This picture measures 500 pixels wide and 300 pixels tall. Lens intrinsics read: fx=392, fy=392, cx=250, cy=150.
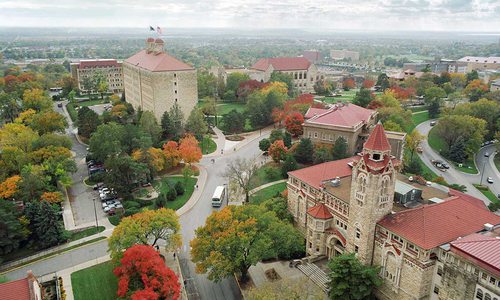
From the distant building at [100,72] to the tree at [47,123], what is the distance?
67.8 m

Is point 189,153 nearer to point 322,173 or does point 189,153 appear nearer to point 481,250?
point 322,173

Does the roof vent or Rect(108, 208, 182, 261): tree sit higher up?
the roof vent

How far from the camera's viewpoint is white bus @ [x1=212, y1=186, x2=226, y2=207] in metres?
58.5

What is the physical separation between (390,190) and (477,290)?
36.7 feet

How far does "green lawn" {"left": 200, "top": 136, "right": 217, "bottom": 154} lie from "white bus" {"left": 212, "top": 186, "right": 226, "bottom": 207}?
2197 centimetres

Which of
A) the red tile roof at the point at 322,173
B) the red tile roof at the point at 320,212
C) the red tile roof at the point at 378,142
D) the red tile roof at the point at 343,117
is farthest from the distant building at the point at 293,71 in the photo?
the red tile roof at the point at 378,142

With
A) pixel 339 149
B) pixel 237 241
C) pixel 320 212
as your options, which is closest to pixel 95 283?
pixel 237 241

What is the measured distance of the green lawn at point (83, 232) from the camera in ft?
167

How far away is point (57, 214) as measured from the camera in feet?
169

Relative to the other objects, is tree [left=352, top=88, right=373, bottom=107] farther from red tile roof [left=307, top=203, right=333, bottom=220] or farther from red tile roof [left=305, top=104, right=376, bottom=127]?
red tile roof [left=307, top=203, right=333, bottom=220]

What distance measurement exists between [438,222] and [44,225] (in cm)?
4487

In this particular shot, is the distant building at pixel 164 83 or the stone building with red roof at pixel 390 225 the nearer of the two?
the stone building with red roof at pixel 390 225

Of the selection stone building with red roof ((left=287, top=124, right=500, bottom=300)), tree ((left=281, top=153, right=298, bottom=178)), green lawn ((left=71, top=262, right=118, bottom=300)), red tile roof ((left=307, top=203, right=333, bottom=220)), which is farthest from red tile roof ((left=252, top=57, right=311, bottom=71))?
green lawn ((left=71, top=262, right=118, bottom=300))

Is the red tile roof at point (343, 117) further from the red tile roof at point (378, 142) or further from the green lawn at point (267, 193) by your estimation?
the red tile roof at point (378, 142)
